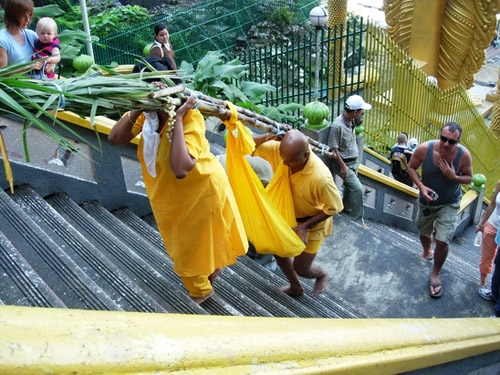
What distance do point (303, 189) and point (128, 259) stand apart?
1.37 metres

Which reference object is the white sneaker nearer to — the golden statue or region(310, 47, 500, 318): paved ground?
region(310, 47, 500, 318): paved ground

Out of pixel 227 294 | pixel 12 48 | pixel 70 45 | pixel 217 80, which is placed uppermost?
pixel 12 48

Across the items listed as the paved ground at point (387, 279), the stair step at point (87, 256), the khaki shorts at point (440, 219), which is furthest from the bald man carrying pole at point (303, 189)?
the khaki shorts at point (440, 219)

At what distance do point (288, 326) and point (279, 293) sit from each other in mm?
2764

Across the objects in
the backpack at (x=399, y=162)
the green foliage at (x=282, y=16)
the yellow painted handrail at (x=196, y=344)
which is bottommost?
the green foliage at (x=282, y=16)

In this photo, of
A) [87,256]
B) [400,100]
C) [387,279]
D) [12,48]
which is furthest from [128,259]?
[400,100]

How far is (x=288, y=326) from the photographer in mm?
1747

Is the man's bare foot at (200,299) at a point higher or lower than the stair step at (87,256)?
lower

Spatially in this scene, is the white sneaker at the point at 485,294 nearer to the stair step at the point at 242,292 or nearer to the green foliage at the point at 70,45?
the stair step at the point at 242,292

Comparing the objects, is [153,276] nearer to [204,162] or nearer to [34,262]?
[34,262]

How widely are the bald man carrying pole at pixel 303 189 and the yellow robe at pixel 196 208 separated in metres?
0.58

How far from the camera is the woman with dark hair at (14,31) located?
4.35 m

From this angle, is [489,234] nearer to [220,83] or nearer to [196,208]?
[220,83]

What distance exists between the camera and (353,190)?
6012 millimetres
